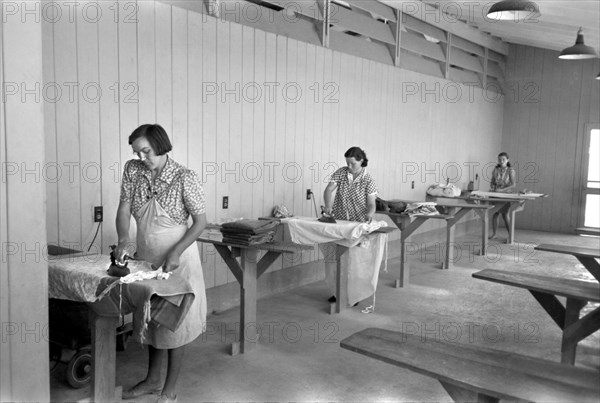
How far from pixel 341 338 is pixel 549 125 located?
846 centimetres

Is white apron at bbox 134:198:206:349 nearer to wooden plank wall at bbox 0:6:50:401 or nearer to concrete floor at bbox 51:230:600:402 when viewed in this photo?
concrete floor at bbox 51:230:600:402

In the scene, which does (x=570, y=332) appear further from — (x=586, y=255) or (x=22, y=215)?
(x=22, y=215)

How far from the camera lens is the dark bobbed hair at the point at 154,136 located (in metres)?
2.97

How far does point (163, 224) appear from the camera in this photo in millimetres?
3098

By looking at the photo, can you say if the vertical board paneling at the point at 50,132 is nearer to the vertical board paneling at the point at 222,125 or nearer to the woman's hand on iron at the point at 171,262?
the woman's hand on iron at the point at 171,262

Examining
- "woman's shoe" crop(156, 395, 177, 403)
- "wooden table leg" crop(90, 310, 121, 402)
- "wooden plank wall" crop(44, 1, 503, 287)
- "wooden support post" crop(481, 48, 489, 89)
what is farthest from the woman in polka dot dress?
"wooden support post" crop(481, 48, 489, 89)

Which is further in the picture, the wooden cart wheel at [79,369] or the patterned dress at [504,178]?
the patterned dress at [504,178]

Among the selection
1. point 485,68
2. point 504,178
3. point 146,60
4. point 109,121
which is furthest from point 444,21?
point 109,121

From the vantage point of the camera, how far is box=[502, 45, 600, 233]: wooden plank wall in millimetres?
10523

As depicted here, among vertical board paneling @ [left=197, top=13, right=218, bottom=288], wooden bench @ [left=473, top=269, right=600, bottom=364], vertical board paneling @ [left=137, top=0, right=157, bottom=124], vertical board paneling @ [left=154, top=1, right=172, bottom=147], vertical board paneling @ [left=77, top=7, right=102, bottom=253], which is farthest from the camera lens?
vertical board paneling @ [left=197, top=13, right=218, bottom=288]

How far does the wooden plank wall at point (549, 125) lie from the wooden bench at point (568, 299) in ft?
25.6

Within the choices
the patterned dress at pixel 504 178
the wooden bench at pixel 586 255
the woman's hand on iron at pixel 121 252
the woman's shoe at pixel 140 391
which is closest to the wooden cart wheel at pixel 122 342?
the woman's shoe at pixel 140 391

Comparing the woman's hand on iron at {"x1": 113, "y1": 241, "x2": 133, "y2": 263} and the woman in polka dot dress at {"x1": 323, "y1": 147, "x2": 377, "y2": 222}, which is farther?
the woman in polka dot dress at {"x1": 323, "y1": 147, "x2": 377, "y2": 222}

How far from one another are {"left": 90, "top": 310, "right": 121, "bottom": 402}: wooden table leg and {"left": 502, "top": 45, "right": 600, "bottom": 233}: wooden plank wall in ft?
33.2
